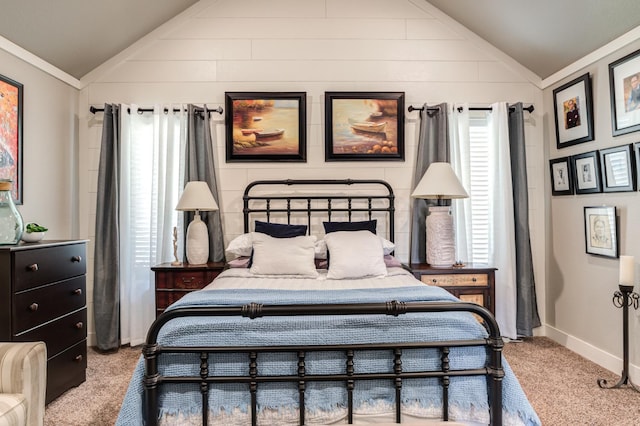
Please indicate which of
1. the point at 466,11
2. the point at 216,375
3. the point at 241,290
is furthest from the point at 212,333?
the point at 466,11

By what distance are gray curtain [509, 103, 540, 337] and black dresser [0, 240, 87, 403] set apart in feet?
12.1

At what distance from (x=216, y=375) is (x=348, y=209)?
93.6 inches

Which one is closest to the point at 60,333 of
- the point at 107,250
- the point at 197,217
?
the point at 107,250

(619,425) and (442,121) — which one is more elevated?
(442,121)

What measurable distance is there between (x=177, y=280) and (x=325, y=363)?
206 centimetres

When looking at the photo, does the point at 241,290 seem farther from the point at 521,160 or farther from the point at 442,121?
the point at 521,160

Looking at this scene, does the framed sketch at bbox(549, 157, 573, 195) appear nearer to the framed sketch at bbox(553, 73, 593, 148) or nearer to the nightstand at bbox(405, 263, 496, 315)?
the framed sketch at bbox(553, 73, 593, 148)

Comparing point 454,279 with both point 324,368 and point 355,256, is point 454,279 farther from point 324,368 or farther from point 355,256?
point 324,368

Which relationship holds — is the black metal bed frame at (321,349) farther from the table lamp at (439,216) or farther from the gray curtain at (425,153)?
the gray curtain at (425,153)

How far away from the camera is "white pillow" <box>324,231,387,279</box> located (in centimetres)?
299

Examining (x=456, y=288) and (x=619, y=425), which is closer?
(x=619, y=425)

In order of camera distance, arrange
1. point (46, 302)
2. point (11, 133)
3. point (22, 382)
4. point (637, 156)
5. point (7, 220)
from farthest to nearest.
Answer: point (11, 133)
point (637, 156)
point (46, 302)
point (7, 220)
point (22, 382)

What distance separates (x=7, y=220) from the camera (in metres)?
2.39

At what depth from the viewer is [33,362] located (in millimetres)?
1701
